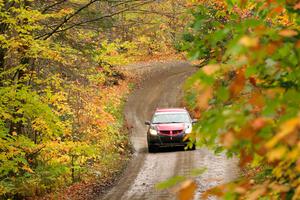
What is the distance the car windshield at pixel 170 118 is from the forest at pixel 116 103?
198cm

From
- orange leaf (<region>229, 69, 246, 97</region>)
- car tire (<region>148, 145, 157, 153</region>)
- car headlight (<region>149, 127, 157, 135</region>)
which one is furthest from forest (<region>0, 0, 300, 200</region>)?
car headlight (<region>149, 127, 157, 135</region>)

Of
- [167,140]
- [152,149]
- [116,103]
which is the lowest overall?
[152,149]

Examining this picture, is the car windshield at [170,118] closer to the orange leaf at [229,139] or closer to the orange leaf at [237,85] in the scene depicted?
the orange leaf at [237,85]

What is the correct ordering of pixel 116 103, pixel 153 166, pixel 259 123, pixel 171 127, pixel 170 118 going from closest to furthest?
pixel 259 123
pixel 153 166
pixel 171 127
pixel 170 118
pixel 116 103

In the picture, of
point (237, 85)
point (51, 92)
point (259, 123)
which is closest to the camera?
point (259, 123)

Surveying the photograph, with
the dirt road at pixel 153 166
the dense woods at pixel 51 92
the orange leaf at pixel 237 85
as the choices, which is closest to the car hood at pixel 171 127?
the dirt road at pixel 153 166

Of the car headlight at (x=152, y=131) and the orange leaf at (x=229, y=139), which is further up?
the orange leaf at (x=229, y=139)

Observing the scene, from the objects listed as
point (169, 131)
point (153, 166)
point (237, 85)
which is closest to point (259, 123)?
point (237, 85)

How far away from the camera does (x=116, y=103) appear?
30906 mm

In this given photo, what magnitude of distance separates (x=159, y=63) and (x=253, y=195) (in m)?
43.3

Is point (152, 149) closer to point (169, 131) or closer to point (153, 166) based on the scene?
point (169, 131)

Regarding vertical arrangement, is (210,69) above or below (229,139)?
above

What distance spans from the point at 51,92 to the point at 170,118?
8710 millimetres

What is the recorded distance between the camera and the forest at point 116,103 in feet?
8.34
